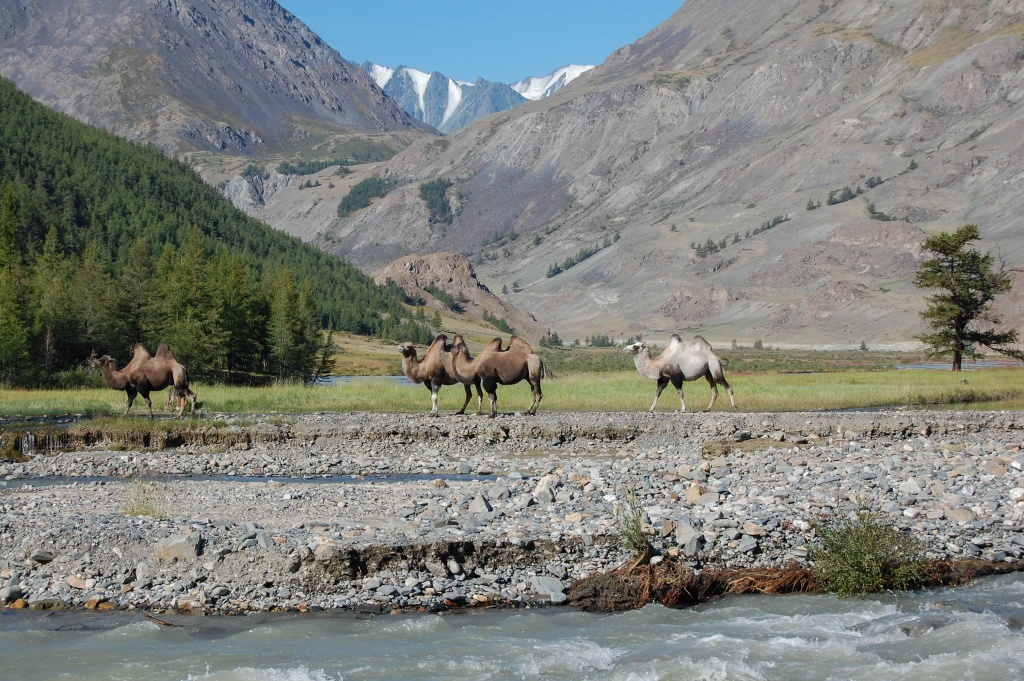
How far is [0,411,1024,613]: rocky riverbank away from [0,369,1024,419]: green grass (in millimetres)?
6912

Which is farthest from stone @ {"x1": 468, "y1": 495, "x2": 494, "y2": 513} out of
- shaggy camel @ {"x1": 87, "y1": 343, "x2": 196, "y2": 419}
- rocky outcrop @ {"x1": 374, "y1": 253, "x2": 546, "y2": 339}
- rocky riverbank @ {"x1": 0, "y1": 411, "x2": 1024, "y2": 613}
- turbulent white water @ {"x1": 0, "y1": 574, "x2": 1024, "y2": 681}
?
rocky outcrop @ {"x1": 374, "y1": 253, "x2": 546, "y2": 339}

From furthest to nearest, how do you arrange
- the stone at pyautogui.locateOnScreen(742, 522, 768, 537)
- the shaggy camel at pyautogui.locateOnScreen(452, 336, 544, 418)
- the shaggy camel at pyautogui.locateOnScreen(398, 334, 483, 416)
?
the shaggy camel at pyautogui.locateOnScreen(398, 334, 483, 416) → the shaggy camel at pyautogui.locateOnScreen(452, 336, 544, 418) → the stone at pyautogui.locateOnScreen(742, 522, 768, 537)

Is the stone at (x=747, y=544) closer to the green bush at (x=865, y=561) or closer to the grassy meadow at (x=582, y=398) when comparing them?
the green bush at (x=865, y=561)

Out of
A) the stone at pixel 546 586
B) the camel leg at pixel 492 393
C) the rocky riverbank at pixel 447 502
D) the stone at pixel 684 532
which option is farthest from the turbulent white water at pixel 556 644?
the camel leg at pixel 492 393

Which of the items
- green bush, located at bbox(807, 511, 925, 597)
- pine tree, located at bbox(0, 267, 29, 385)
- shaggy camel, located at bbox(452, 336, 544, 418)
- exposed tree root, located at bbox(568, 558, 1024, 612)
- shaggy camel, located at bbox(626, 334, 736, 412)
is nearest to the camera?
exposed tree root, located at bbox(568, 558, 1024, 612)

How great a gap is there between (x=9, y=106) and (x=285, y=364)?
377ft

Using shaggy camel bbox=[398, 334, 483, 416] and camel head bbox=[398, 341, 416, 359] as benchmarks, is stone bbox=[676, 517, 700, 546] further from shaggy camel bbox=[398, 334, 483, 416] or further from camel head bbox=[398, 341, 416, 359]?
camel head bbox=[398, 341, 416, 359]

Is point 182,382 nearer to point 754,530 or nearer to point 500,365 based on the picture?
point 500,365

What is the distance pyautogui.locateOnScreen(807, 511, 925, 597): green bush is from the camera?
→ 14773mm

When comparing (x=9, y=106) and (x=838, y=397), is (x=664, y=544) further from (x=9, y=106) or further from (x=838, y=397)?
(x=9, y=106)

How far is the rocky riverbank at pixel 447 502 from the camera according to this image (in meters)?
14.8

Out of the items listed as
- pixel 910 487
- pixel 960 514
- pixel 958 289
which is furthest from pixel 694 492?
pixel 958 289

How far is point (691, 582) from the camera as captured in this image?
14945 mm

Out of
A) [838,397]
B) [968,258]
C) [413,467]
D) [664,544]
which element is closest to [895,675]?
[664,544]
